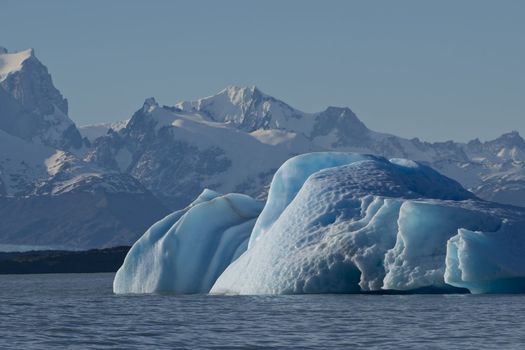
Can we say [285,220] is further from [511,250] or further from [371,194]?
[511,250]

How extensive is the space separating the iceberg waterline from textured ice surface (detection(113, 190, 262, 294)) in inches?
2.0

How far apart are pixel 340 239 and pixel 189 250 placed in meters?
13.2

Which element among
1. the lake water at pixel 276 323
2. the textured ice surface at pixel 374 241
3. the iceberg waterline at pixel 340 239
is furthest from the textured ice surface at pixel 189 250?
the lake water at pixel 276 323

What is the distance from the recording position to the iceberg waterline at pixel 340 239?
59281mm

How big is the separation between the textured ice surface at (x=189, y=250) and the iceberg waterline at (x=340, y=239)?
0.05 m

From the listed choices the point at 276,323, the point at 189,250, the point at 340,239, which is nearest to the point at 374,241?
the point at 340,239

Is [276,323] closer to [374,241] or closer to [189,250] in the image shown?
[374,241]

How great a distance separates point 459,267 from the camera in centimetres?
5806

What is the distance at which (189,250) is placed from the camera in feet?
237

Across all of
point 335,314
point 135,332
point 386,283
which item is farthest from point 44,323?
point 386,283

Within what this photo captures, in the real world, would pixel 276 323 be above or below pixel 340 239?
below

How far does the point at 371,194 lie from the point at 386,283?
252 inches

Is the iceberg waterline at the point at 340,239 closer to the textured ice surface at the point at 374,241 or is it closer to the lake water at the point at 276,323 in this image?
the textured ice surface at the point at 374,241

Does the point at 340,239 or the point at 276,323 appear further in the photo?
the point at 340,239
